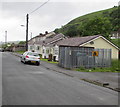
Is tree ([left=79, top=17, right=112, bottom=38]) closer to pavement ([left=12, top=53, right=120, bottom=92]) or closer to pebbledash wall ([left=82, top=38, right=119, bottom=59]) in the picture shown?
pebbledash wall ([left=82, top=38, right=119, bottom=59])

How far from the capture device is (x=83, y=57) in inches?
730

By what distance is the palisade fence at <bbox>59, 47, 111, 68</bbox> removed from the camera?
59.6ft

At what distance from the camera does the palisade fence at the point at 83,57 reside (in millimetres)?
18156

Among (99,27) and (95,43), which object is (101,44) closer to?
(95,43)

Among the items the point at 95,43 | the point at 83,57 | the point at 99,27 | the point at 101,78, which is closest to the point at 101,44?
the point at 95,43

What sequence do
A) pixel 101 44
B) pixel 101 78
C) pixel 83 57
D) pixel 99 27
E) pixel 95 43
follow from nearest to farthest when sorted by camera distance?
pixel 101 78
pixel 83 57
pixel 95 43
pixel 101 44
pixel 99 27

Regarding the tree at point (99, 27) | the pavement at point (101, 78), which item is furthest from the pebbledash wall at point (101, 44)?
the tree at point (99, 27)

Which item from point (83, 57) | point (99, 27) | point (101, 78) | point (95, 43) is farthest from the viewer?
point (99, 27)

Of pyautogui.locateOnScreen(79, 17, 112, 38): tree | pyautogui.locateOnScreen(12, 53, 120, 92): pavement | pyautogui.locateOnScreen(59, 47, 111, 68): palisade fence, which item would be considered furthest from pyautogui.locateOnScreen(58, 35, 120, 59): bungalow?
pyautogui.locateOnScreen(79, 17, 112, 38): tree

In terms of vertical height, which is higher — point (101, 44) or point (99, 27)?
point (99, 27)

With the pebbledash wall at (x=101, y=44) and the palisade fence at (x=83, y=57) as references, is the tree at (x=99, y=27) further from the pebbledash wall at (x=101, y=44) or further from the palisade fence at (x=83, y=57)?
the palisade fence at (x=83, y=57)

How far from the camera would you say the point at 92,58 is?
19.0 meters

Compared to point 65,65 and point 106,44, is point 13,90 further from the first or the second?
point 106,44

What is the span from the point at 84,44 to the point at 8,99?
19.9 meters
